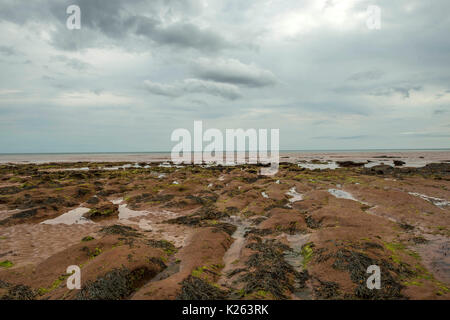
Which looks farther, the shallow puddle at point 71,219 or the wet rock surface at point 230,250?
the shallow puddle at point 71,219

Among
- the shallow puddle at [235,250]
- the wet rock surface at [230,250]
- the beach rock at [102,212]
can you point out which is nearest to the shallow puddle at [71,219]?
the wet rock surface at [230,250]

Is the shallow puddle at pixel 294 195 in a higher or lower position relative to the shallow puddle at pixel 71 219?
higher

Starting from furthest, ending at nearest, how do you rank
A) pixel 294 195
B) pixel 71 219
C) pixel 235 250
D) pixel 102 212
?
pixel 294 195, pixel 102 212, pixel 71 219, pixel 235 250

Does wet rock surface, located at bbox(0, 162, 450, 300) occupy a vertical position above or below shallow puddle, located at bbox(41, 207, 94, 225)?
above

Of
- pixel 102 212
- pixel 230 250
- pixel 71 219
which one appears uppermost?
pixel 102 212

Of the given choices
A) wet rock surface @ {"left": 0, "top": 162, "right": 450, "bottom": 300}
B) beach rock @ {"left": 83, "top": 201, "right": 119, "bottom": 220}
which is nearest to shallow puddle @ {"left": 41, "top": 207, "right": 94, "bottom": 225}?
wet rock surface @ {"left": 0, "top": 162, "right": 450, "bottom": 300}

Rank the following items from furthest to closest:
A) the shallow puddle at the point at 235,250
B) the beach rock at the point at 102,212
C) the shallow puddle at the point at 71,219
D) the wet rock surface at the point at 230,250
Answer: the beach rock at the point at 102,212 → the shallow puddle at the point at 71,219 → the shallow puddle at the point at 235,250 → the wet rock surface at the point at 230,250

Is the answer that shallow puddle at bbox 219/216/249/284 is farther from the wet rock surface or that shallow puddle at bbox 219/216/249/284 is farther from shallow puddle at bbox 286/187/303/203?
shallow puddle at bbox 286/187/303/203

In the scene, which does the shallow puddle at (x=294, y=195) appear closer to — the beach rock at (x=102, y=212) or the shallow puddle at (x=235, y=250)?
the shallow puddle at (x=235, y=250)

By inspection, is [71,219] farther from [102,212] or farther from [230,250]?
[230,250]

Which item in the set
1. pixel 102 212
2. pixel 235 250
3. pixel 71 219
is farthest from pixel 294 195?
pixel 71 219

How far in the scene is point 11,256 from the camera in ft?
32.1

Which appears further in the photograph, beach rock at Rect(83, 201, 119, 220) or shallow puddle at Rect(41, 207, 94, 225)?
beach rock at Rect(83, 201, 119, 220)
